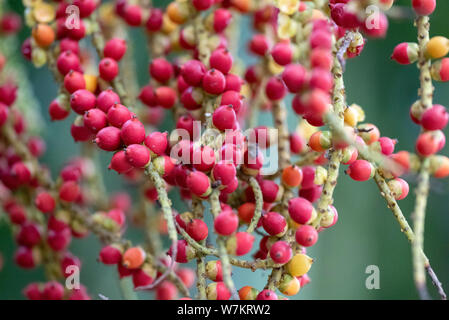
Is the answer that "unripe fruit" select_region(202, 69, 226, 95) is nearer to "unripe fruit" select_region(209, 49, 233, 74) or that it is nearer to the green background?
"unripe fruit" select_region(209, 49, 233, 74)

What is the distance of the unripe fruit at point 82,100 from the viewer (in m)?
0.45

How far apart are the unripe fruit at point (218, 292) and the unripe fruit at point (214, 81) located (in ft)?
0.54

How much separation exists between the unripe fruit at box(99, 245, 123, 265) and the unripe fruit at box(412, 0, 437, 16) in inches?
13.2

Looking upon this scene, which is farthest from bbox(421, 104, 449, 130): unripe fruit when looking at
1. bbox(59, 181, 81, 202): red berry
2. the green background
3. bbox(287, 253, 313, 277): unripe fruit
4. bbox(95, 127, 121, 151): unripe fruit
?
the green background

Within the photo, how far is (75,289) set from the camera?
507 mm

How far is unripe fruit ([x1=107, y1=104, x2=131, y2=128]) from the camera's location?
42 cm

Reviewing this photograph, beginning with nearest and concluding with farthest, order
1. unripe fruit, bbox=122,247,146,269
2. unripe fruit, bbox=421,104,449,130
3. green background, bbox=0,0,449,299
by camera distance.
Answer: unripe fruit, bbox=421,104,449,130 → unripe fruit, bbox=122,247,146,269 → green background, bbox=0,0,449,299

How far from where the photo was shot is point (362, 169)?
41 centimetres

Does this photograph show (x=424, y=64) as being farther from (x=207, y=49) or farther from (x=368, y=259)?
(x=368, y=259)

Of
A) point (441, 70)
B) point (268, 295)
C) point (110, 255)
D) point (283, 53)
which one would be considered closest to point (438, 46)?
point (441, 70)

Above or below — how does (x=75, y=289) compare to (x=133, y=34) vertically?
below

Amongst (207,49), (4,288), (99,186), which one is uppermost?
(207,49)

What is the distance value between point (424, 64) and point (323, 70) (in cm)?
10
